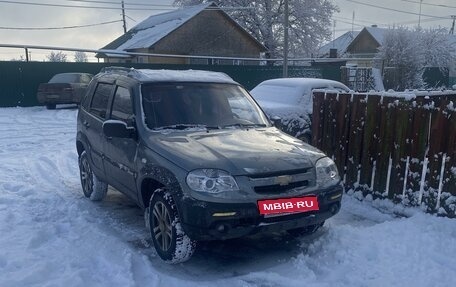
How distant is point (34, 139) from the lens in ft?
38.8

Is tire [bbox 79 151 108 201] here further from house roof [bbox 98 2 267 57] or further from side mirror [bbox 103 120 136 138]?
house roof [bbox 98 2 267 57]

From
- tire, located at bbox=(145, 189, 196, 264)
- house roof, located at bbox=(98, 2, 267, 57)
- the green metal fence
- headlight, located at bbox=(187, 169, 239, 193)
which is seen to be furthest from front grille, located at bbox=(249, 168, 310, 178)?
house roof, located at bbox=(98, 2, 267, 57)

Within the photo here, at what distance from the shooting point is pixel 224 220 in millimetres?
3824

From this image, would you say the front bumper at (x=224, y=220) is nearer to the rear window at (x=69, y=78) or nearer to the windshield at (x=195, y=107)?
the windshield at (x=195, y=107)

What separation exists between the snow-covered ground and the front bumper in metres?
0.41

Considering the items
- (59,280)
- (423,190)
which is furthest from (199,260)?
(423,190)

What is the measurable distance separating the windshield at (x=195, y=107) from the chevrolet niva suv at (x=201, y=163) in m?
0.01

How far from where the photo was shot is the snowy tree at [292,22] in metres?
37.5

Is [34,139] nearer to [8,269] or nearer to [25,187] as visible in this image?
[25,187]

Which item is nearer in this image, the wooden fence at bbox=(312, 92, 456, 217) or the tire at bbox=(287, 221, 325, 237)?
the tire at bbox=(287, 221, 325, 237)

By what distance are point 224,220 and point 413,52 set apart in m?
27.9

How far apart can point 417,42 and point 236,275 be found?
98.5ft

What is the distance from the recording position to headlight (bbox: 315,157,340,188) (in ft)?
14.1

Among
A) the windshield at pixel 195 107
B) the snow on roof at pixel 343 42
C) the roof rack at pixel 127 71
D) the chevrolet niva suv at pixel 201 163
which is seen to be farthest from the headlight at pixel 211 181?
the snow on roof at pixel 343 42
